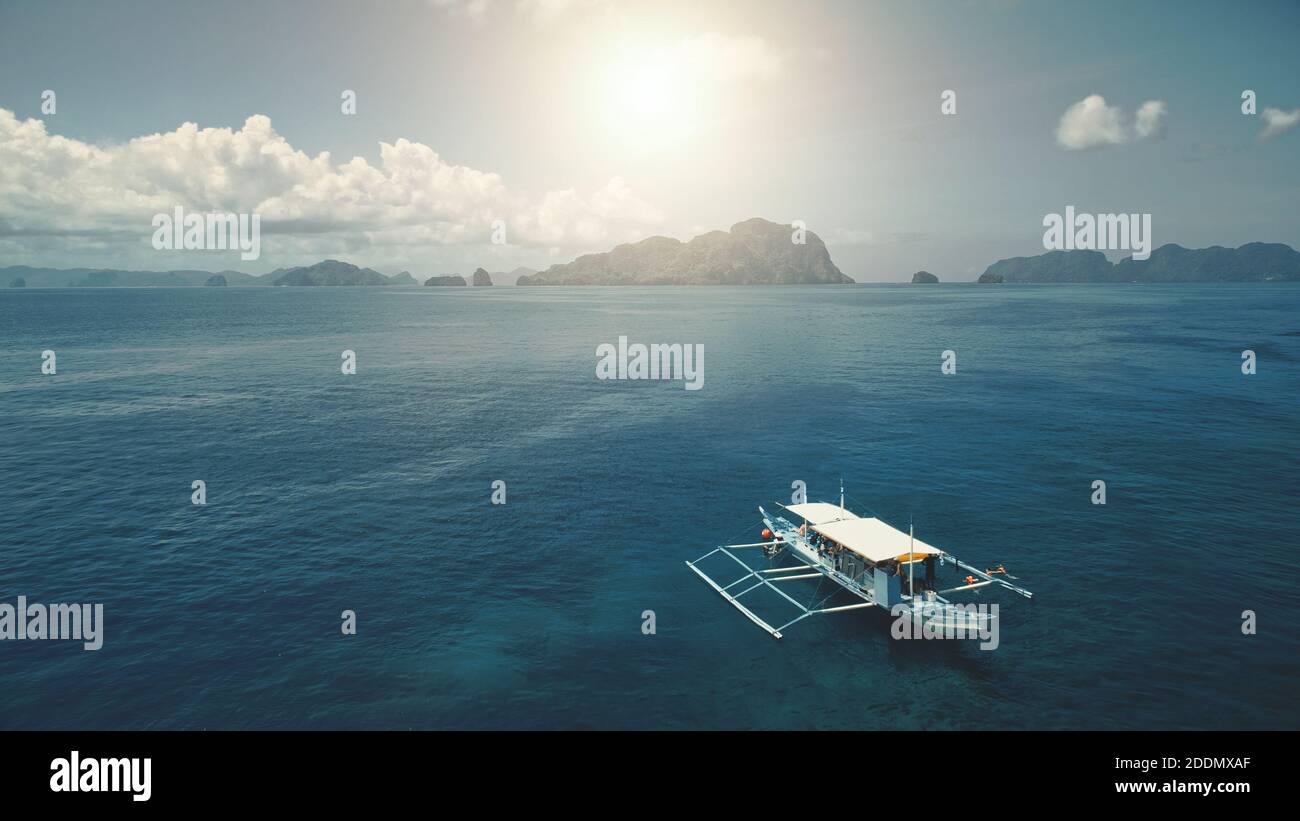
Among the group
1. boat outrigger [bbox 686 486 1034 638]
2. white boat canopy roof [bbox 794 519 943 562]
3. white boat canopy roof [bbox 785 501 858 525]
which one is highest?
white boat canopy roof [bbox 785 501 858 525]

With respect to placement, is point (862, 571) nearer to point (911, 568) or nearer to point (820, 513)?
point (911, 568)

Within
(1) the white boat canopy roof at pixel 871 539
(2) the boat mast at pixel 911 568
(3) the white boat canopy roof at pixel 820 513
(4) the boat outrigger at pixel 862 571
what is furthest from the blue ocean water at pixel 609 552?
(3) the white boat canopy roof at pixel 820 513

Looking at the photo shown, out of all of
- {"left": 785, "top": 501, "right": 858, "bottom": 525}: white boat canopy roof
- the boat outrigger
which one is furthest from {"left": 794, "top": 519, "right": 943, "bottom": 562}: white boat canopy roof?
{"left": 785, "top": 501, "right": 858, "bottom": 525}: white boat canopy roof

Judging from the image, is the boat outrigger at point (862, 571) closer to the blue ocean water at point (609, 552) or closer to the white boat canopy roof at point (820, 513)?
the white boat canopy roof at point (820, 513)

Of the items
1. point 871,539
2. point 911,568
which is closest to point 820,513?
point 871,539

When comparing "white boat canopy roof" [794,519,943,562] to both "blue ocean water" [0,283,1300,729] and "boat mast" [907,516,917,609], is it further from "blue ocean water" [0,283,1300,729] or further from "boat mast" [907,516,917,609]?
"blue ocean water" [0,283,1300,729]
